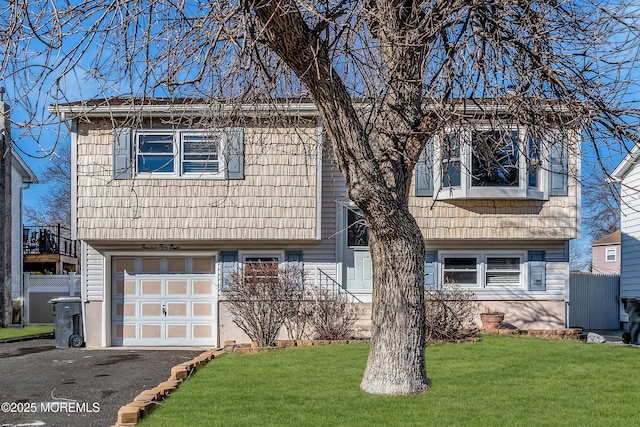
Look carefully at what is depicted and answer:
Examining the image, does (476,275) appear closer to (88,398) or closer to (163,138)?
(163,138)

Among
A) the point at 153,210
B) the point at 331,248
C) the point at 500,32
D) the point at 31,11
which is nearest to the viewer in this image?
the point at 31,11

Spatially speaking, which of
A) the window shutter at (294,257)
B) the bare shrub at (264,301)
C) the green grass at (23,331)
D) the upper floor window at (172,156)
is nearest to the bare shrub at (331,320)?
the bare shrub at (264,301)

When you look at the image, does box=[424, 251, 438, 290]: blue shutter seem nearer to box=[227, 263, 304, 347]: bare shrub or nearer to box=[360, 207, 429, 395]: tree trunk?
box=[227, 263, 304, 347]: bare shrub

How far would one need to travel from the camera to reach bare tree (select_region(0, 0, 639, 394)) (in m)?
5.88

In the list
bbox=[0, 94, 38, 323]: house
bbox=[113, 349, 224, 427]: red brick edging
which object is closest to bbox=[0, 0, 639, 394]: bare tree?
bbox=[113, 349, 224, 427]: red brick edging

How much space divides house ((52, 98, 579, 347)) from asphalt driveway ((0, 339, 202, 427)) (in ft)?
4.50

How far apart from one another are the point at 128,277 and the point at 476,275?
8042 mm

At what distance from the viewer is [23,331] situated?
707 inches

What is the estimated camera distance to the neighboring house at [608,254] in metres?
29.6

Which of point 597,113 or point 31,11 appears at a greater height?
point 31,11

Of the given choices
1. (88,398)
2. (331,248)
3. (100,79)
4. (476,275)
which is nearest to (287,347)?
(331,248)

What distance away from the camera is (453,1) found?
6328 millimetres

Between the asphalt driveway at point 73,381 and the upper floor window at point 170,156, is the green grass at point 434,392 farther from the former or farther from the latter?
the upper floor window at point 170,156

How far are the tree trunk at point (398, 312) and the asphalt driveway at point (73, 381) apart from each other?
9.59 ft
